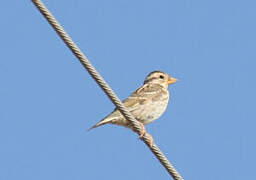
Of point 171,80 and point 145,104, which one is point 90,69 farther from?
point 171,80

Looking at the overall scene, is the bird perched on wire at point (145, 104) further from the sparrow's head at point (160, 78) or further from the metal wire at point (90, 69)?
the metal wire at point (90, 69)

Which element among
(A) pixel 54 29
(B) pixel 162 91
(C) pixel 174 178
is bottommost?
(C) pixel 174 178

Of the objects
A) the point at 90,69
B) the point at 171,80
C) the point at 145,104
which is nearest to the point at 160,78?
the point at 171,80

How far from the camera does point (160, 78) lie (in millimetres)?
13477

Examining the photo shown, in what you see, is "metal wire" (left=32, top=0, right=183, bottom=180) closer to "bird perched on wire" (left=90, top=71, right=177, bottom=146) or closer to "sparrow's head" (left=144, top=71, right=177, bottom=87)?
"bird perched on wire" (left=90, top=71, right=177, bottom=146)

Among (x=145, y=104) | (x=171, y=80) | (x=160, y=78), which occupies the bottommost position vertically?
(x=145, y=104)

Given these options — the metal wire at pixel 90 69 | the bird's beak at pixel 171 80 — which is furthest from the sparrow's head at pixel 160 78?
the metal wire at pixel 90 69

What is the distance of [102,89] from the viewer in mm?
7504

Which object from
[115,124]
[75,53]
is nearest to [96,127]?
[115,124]

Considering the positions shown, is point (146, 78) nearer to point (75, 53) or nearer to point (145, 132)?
point (145, 132)

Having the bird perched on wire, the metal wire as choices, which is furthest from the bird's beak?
the metal wire

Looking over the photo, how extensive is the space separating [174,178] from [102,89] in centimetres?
142

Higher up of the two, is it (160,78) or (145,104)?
(160,78)

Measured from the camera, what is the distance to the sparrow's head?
13.4 meters
